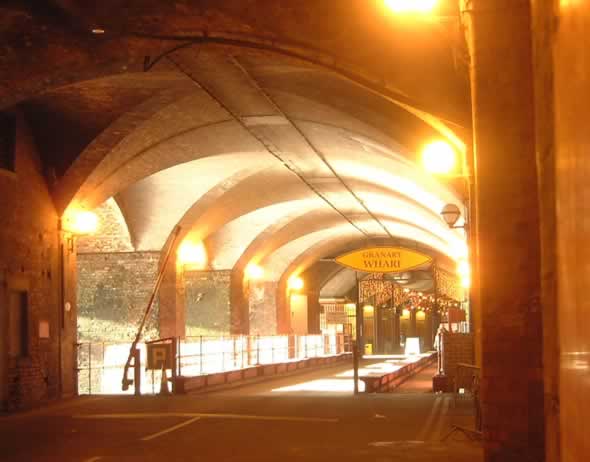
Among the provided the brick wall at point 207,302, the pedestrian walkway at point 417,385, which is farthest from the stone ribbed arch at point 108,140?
the brick wall at point 207,302

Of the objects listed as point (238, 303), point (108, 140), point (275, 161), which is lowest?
point (238, 303)

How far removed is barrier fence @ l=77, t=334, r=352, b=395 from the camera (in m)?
22.6

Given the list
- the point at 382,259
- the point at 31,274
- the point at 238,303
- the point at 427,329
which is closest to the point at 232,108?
the point at 31,274

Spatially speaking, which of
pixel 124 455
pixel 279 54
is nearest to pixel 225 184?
pixel 279 54

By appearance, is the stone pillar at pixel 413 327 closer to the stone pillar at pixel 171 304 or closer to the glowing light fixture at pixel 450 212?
the stone pillar at pixel 171 304

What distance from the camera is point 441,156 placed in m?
11.7

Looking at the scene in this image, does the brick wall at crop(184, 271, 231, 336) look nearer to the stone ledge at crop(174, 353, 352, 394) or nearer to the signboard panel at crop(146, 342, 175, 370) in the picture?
the stone ledge at crop(174, 353, 352, 394)

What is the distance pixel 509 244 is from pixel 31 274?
11.0 m

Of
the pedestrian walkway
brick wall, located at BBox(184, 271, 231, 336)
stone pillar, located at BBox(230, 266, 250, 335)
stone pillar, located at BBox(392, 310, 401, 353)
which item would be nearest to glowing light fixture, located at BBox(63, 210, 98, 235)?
the pedestrian walkway

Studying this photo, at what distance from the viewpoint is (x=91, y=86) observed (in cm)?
1511

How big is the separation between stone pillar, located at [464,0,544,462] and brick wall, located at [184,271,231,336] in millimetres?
21205

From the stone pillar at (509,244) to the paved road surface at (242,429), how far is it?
2.11 meters

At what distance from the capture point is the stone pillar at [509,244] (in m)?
6.87

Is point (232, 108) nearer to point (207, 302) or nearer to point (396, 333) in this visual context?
point (207, 302)
